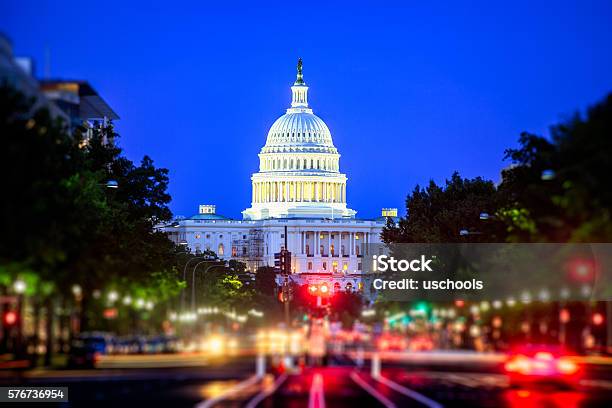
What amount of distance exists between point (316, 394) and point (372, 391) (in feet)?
6.97

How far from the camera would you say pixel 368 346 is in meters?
48.8

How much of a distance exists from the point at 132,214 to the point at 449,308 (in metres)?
63.3

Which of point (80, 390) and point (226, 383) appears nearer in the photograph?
point (80, 390)

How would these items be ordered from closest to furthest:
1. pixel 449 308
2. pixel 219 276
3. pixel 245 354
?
1. pixel 245 354
2. pixel 449 308
3. pixel 219 276

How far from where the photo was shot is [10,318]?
4472 centimetres

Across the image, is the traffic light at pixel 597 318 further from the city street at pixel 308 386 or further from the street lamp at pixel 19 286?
the street lamp at pixel 19 286

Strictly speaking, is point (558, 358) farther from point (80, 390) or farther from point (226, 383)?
point (80, 390)

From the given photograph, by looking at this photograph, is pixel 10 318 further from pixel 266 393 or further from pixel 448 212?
pixel 448 212

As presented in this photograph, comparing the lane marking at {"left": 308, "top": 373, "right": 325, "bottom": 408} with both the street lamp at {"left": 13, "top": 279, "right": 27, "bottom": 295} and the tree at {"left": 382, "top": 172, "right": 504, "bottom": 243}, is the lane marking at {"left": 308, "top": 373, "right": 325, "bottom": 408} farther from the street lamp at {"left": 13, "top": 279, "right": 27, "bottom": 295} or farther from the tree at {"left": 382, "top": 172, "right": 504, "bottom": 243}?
the tree at {"left": 382, "top": 172, "right": 504, "bottom": 243}

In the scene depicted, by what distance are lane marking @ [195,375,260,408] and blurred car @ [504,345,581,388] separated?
7.33 m

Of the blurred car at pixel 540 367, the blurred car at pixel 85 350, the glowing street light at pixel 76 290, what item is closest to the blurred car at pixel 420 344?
the blurred car at pixel 540 367

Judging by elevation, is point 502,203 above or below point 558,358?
above

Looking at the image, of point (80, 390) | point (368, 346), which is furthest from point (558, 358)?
point (80, 390)

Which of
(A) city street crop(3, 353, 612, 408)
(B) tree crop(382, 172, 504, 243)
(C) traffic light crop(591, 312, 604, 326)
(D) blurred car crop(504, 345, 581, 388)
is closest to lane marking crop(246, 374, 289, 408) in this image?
(A) city street crop(3, 353, 612, 408)
